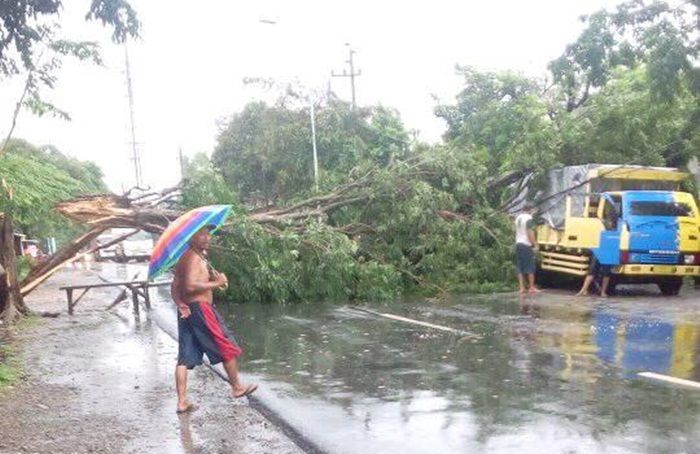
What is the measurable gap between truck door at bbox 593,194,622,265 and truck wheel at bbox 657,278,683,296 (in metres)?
1.39

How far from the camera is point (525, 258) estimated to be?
1480 cm

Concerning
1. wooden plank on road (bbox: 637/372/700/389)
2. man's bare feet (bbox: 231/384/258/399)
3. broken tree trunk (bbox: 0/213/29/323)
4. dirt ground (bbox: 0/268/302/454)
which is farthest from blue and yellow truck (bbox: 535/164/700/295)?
broken tree trunk (bbox: 0/213/29/323)

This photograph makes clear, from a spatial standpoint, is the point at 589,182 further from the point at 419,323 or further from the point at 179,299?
the point at 179,299

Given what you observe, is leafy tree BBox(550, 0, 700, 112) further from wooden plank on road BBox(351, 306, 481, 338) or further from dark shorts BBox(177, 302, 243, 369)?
dark shorts BBox(177, 302, 243, 369)

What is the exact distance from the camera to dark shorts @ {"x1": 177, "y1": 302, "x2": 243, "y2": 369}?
6.27 metres

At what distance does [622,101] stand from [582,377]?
11.0 m

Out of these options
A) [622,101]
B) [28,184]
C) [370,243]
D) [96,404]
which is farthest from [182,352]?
[622,101]

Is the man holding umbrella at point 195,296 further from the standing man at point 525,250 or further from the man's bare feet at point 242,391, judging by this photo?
the standing man at point 525,250

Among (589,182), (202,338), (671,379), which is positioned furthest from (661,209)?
(202,338)

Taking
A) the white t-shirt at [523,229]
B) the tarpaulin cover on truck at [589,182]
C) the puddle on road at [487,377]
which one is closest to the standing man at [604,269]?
the tarpaulin cover on truck at [589,182]

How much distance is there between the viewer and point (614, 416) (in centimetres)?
575

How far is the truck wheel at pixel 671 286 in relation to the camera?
14469mm

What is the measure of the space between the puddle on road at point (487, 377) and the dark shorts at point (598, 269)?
1651mm

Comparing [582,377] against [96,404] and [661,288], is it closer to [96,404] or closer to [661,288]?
[96,404]
